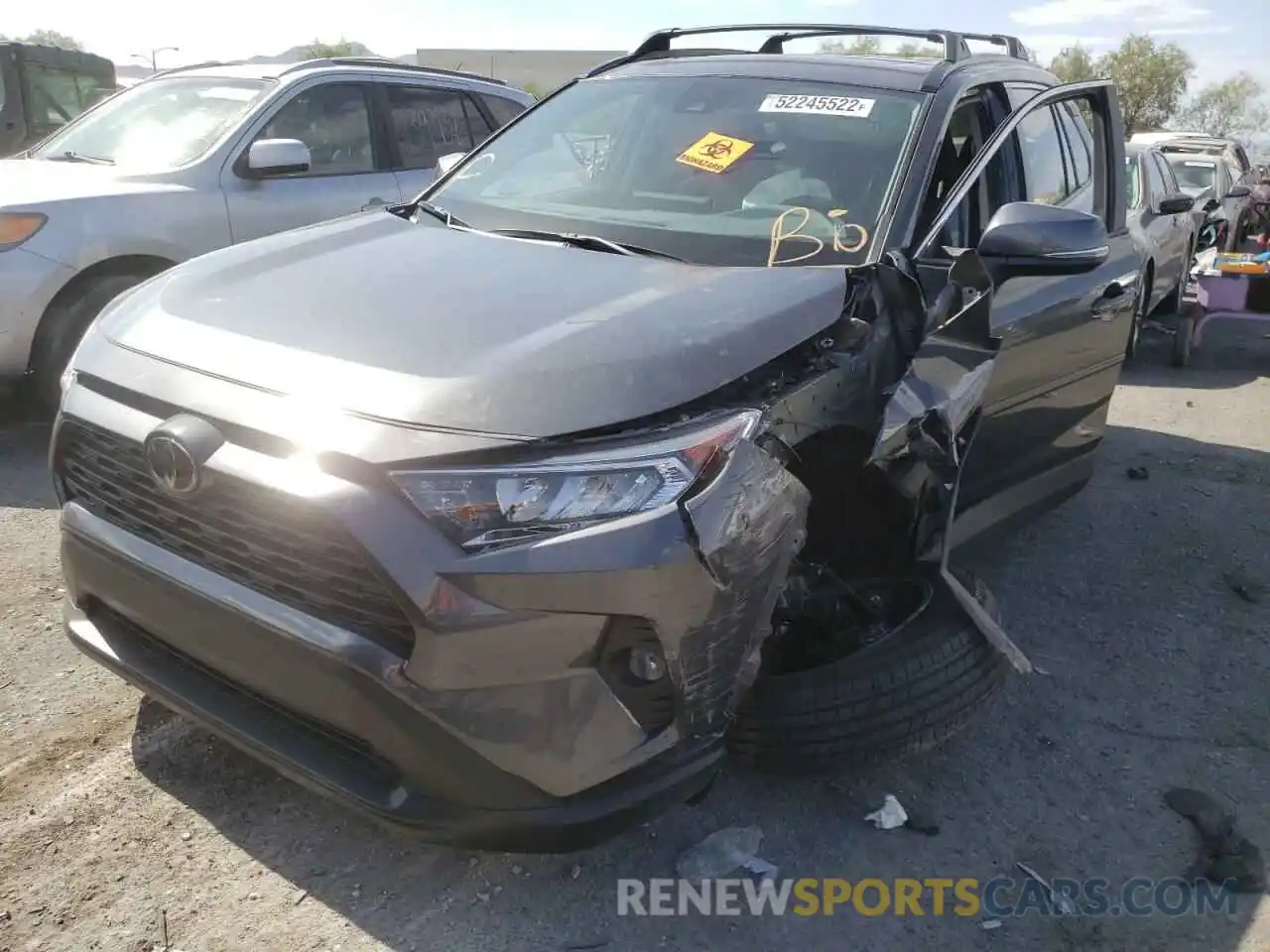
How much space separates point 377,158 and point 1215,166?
13.3 meters

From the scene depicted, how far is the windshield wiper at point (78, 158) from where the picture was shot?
582 centimetres

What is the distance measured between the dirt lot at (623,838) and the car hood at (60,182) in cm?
192

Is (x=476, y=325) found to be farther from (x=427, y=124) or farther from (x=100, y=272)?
(x=427, y=124)

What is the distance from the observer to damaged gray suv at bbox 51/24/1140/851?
78.2 inches

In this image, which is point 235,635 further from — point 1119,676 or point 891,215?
point 1119,676

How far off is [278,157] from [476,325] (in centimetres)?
363

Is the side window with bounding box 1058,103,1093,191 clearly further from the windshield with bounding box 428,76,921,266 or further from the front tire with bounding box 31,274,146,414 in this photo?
the front tire with bounding box 31,274,146,414

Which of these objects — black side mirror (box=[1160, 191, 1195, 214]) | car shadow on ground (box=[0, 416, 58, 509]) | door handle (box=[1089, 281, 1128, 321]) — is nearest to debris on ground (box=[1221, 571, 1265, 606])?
door handle (box=[1089, 281, 1128, 321])

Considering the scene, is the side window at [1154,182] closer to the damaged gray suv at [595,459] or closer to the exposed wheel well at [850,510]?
the damaged gray suv at [595,459]

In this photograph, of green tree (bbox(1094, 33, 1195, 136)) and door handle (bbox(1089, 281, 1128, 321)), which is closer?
door handle (bbox(1089, 281, 1128, 321))

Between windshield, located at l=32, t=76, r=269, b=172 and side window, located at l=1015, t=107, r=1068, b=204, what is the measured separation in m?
4.17

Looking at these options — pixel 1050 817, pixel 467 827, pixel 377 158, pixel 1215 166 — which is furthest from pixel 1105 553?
pixel 1215 166

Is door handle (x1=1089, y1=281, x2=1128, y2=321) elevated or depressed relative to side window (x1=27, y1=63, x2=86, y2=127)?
elevated

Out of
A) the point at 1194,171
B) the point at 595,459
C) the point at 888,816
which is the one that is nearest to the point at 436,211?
the point at 595,459
